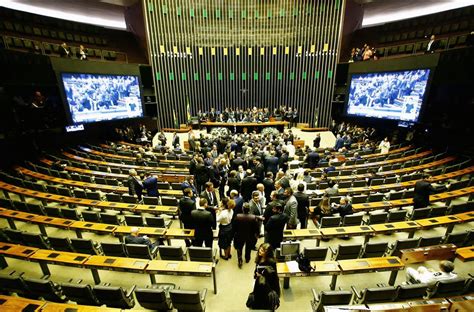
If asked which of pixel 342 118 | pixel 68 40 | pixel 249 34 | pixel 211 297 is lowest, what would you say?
pixel 211 297

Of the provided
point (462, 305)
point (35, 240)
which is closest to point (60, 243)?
point (35, 240)

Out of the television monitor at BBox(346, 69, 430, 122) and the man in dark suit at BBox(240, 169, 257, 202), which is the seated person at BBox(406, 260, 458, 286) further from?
the television monitor at BBox(346, 69, 430, 122)

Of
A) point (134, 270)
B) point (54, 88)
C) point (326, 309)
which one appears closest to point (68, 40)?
point (54, 88)

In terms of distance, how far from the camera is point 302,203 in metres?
5.04

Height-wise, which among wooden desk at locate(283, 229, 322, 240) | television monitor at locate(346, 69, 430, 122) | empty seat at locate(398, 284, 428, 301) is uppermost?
television monitor at locate(346, 69, 430, 122)

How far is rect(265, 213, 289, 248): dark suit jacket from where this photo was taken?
4105 mm

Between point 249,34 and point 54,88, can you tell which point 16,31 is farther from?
point 249,34

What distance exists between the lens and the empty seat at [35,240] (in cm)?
457

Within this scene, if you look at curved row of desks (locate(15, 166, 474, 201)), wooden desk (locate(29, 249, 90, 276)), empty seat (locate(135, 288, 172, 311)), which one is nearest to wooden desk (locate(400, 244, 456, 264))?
curved row of desks (locate(15, 166, 474, 201))

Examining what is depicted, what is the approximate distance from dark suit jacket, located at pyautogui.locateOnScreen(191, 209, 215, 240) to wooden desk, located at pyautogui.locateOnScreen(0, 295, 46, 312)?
7.59 feet

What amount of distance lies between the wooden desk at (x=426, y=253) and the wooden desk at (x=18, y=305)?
5.58m

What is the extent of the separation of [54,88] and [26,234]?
9579 mm

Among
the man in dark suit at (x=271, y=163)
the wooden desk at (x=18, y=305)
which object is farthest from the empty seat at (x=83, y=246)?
the man in dark suit at (x=271, y=163)

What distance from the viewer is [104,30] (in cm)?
1609
